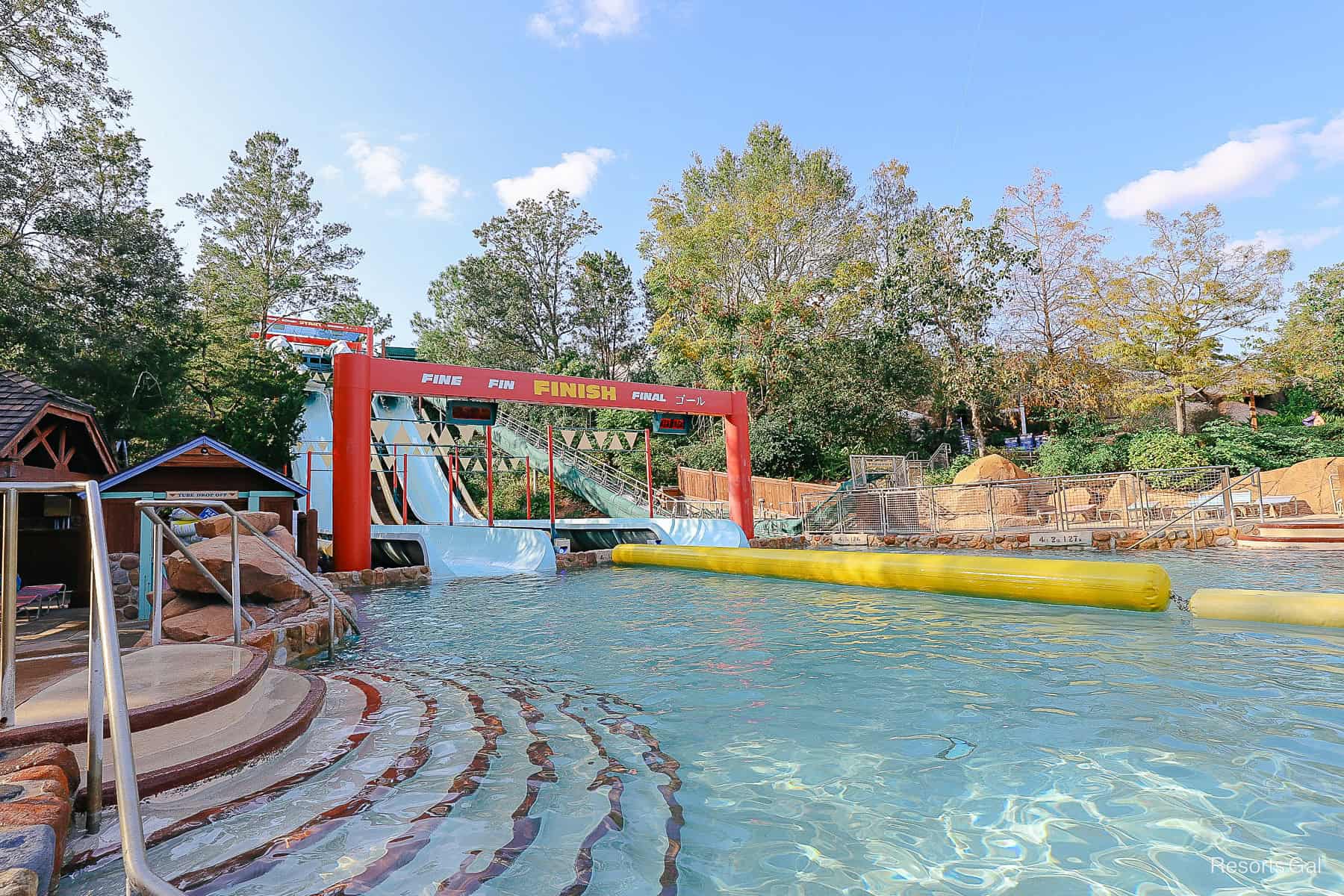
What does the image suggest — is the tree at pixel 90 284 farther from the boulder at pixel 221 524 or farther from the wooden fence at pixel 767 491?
the wooden fence at pixel 767 491

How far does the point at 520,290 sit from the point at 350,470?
27798 mm

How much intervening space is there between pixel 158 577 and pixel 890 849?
449cm

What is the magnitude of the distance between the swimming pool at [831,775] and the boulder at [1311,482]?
16767mm

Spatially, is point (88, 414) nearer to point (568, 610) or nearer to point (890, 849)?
point (568, 610)

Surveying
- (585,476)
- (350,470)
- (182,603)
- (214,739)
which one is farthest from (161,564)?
(585,476)

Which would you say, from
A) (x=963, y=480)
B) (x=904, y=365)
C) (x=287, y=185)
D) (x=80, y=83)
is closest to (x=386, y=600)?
(x=80, y=83)

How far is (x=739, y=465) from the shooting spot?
681 inches

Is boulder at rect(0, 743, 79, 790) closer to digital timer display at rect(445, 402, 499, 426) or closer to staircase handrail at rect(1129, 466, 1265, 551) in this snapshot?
digital timer display at rect(445, 402, 499, 426)

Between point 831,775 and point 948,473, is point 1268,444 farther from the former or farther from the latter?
point 831,775

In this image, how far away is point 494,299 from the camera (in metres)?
37.8

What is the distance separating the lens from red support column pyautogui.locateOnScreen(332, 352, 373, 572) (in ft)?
39.2

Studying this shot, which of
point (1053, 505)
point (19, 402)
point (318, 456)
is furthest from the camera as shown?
point (318, 456)

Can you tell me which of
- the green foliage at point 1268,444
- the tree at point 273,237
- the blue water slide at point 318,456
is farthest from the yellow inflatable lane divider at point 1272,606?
the tree at point 273,237

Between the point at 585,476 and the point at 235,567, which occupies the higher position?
the point at 585,476
